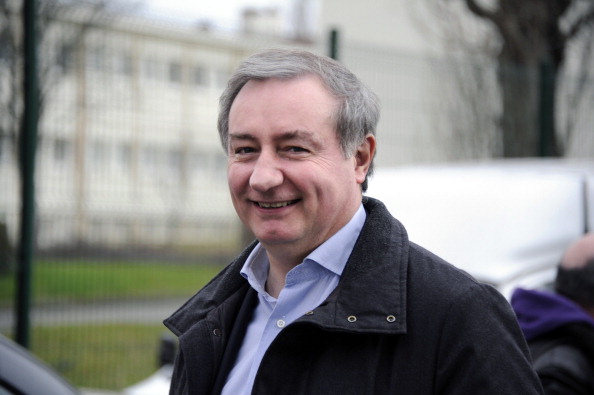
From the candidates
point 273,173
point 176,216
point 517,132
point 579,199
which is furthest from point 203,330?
point 517,132

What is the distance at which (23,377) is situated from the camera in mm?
2449

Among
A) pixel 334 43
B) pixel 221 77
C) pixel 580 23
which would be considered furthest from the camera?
pixel 580 23

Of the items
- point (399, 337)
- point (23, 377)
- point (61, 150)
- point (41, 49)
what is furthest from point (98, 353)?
point (399, 337)

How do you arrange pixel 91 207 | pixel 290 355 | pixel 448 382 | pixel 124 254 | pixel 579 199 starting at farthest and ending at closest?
pixel 124 254 < pixel 91 207 < pixel 579 199 < pixel 290 355 < pixel 448 382

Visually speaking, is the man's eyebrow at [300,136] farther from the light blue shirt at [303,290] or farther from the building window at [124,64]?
the building window at [124,64]

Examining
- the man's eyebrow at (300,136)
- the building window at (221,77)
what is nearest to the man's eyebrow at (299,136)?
the man's eyebrow at (300,136)

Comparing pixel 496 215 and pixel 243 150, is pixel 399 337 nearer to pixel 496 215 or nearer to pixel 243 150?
pixel 243 150

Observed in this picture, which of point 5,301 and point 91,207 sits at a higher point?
point 91,207

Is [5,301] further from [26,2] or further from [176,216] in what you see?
[26,2]

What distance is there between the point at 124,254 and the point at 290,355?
17.1 feet

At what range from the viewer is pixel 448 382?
6.58 feet

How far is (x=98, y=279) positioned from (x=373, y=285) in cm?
523

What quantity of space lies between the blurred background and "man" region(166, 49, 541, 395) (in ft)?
13.6

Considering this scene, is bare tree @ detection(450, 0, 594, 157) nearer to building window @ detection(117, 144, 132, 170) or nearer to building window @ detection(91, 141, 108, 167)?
building window @ detection(117, 144, 132, 170)
